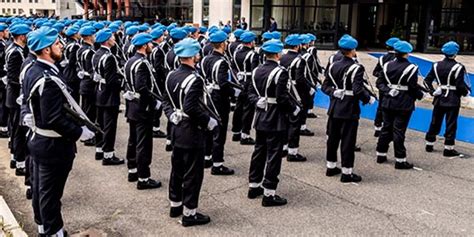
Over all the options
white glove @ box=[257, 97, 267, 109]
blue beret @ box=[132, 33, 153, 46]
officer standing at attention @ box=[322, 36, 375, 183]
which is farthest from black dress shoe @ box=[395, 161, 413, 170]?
blue beret @ box=[132, 33, 153, 46]

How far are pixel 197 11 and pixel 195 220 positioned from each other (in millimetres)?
27729

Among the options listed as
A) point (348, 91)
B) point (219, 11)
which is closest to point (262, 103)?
point (348, 91)

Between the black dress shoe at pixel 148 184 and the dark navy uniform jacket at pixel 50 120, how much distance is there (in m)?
2.07

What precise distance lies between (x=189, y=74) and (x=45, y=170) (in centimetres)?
180

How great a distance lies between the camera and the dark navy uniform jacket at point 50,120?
4.40 m

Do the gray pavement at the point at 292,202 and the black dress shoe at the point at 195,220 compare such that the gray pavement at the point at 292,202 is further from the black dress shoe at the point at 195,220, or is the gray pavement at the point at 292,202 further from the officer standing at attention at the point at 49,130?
the officer standing at attention at the point at 49,130

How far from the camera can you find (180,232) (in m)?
5.43

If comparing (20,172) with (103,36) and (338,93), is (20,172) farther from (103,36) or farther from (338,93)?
(338,93)

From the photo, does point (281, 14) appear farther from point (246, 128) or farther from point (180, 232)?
point (180, 232)

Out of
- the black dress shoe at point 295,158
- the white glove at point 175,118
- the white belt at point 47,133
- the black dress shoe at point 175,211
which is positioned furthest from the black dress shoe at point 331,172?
the white belt at point 47,133

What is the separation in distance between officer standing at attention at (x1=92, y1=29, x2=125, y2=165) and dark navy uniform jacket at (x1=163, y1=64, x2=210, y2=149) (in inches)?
93.3

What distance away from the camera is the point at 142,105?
21.8ft

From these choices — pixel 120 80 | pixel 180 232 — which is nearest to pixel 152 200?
pixel 180 232

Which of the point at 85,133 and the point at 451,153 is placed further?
the point at 451,153
